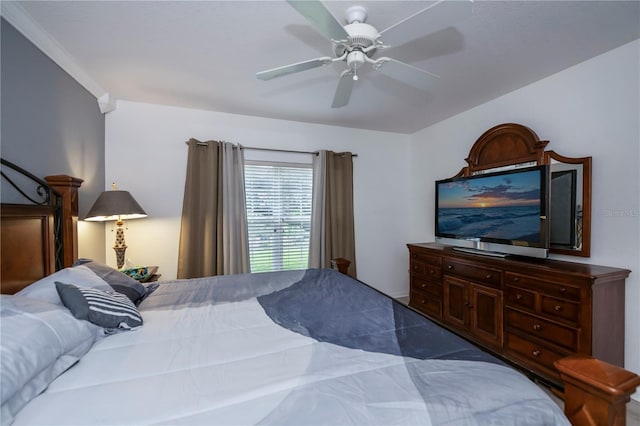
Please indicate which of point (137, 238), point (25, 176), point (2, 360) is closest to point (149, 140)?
point (137, 238)

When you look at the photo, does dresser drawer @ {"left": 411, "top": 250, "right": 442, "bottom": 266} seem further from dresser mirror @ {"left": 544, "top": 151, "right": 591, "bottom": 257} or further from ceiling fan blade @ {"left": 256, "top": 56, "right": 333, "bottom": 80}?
ceiling fan blade @ {"left": 256, "top": 56, "right": 333, "bottom": 80}

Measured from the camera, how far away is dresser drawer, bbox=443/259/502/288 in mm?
2430

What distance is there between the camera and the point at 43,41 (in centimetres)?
182

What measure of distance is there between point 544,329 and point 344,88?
2369 millimetres

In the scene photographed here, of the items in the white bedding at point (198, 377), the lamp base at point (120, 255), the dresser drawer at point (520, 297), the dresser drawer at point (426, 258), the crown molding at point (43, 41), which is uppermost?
the crown molding at point (43, 41)

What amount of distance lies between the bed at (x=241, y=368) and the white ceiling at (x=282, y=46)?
1465 mm

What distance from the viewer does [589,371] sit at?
77cm

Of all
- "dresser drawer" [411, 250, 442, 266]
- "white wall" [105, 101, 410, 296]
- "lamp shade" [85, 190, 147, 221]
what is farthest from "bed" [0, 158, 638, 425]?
"dresser drawer" [411, 250, 442, 266]

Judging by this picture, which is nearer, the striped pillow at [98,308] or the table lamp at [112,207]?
the striped pillow at [98,308]

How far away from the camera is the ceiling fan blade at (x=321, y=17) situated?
3.82 feet

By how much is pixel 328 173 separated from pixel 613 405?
3171 millimetres

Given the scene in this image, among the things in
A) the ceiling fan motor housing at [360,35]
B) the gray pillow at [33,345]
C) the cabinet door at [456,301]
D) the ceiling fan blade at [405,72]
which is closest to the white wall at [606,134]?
the cabinet door at [456,301]

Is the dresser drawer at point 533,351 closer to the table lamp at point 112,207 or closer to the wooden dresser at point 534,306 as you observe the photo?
the wooden dresser at point 534,306

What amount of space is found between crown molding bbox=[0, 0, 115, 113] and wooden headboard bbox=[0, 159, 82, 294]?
2.85ft
